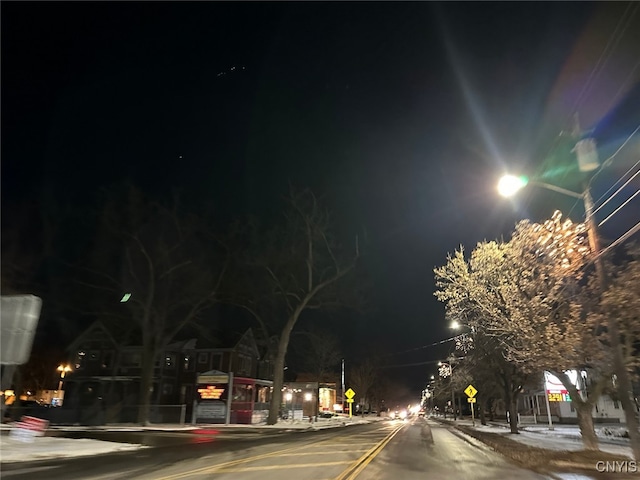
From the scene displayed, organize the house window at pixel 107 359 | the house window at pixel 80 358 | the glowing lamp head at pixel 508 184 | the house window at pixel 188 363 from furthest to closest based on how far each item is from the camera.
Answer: the house window at pixel 80 358 → the house window at pixel 188 363 → the house window at pixel 107 359 → the glowing lamp head at pixel 508 184

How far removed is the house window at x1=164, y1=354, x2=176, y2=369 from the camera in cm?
5238

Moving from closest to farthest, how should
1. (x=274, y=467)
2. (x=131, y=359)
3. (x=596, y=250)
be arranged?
(x=596, y=250) → (x=274, y=467) → (x=131, y=359)

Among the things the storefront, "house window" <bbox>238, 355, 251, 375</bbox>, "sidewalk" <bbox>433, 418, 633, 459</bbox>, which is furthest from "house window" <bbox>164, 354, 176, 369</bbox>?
"sidewalk" <bbox>433, 418, 633, 459</bbox>

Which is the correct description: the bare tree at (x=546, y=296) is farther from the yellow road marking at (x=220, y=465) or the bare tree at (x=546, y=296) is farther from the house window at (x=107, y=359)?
the house window at (x=107, y=359)

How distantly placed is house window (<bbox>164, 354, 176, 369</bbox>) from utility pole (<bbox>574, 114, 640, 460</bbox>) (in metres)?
47.6

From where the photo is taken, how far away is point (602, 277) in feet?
38.4

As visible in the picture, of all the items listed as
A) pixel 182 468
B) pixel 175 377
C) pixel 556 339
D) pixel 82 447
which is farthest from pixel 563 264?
pixel 175 377

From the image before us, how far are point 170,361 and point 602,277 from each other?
48218 millimetres

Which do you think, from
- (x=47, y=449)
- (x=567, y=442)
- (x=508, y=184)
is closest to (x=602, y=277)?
(x=508, y=184)

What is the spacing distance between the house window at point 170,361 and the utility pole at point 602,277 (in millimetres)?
47600

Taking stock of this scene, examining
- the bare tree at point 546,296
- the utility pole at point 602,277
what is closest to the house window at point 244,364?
the bare tree at point 546,296

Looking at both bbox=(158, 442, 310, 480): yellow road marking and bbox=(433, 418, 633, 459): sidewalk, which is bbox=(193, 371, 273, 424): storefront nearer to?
bbox=(433, 418, 633, 459): sidewalk

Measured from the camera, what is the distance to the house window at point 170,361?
172ft

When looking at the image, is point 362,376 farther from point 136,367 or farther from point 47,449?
point 47,449
